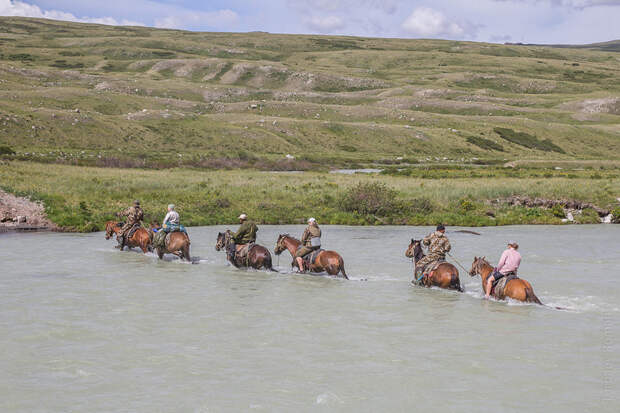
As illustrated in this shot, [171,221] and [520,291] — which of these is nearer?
[520,291]

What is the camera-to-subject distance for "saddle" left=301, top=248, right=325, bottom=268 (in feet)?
77.0

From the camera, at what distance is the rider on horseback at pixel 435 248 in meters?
21.2

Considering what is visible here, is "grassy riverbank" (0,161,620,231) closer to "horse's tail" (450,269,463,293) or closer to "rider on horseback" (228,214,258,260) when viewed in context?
"rider on horseback" (228,214,258,260)

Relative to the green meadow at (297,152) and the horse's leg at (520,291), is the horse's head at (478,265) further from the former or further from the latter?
the green meadow at (297,152)

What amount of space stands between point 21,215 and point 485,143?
9345 centimetres

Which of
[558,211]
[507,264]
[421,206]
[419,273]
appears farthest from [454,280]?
[558,211]

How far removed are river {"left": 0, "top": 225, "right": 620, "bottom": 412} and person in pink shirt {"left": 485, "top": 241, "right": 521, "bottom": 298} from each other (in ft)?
2.39

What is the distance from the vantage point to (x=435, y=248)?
21.3 metres

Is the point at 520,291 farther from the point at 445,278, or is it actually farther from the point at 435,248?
the point at 435,248

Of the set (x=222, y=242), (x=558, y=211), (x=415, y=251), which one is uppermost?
(x=558, y=211)

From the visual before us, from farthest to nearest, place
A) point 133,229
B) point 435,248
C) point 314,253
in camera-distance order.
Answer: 1. point 133,229
2. point 314,253
3. point 435,248

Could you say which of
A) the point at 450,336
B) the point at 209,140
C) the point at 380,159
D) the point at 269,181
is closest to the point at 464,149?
the point at 380,159

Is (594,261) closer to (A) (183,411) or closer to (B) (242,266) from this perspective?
(B) (242,266)

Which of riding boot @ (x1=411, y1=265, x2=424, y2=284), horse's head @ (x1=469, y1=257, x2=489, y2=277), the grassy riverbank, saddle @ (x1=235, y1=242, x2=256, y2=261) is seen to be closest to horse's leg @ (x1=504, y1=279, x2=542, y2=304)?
horse's head @ (x1=469, y1=257, x2=489, y2=277)
